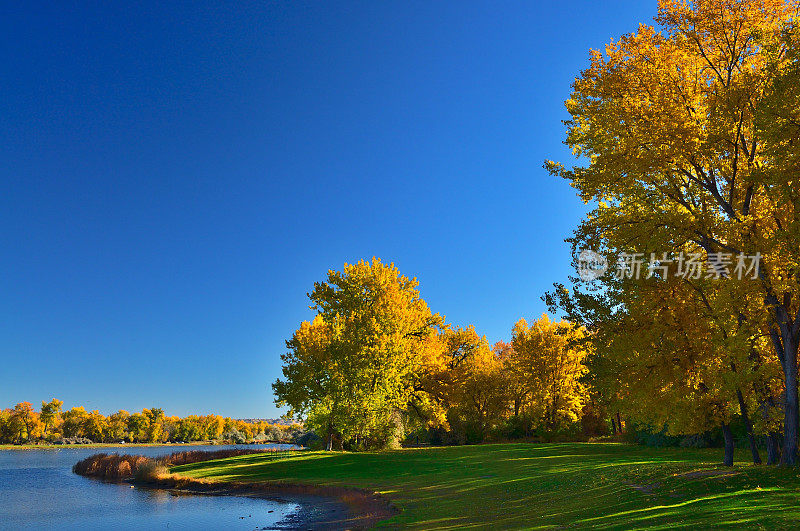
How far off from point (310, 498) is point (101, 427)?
15196 centimetres

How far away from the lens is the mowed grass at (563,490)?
1066cm

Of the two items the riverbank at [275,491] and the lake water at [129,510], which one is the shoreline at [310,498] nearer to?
the riverbank at [275,491]

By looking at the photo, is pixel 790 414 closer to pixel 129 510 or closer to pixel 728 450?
pixel 728 450

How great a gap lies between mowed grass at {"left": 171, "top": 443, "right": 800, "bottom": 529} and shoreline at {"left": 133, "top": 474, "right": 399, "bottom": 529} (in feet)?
2.56

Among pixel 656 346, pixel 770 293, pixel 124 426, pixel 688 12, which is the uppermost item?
pixel 688 12

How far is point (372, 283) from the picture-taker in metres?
41.5

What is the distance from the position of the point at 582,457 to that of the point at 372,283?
2050 centimetres

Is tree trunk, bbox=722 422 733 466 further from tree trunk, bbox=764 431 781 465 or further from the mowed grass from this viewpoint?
tree trunk, bbox=764 431 781 465

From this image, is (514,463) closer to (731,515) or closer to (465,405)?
(731,515)

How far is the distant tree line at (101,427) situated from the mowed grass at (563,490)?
372 feet

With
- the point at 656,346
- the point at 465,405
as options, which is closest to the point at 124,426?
the point at 465,405

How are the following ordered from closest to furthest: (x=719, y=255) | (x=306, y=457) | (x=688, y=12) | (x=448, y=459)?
(x=719, y=255)
(x=688, y=12)
(x=448, y=459)
(x=306, y=457)

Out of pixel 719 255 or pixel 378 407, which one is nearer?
pixel 719 255

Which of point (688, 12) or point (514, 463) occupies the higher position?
point (688, 12)
